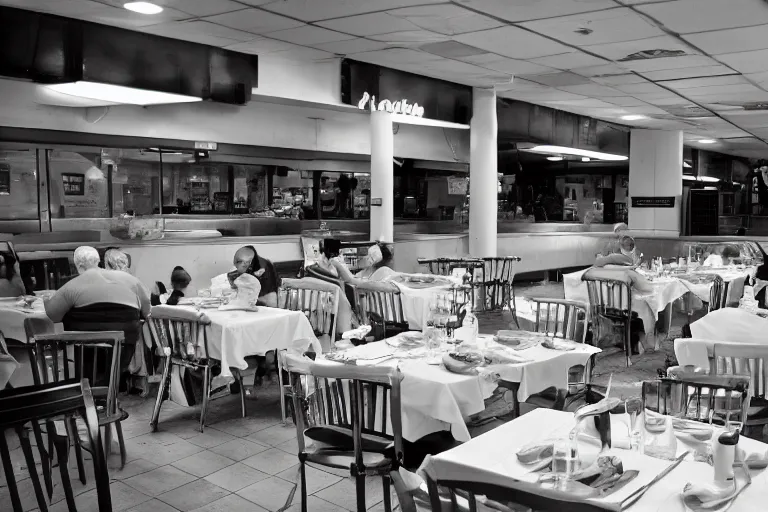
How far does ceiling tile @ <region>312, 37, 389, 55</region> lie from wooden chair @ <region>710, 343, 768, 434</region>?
184 inches

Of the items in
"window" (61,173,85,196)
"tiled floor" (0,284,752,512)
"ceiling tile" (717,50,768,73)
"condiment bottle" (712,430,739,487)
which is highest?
"ceiling tile" (717,50,768,73)

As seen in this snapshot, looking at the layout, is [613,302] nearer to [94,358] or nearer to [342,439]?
[342,439]

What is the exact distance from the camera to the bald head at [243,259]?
625cm

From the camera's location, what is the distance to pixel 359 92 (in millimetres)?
8750

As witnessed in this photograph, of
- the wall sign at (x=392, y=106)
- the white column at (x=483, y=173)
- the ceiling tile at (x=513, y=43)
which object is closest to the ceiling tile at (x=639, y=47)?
the ceiling tile at (x=513, y=43)

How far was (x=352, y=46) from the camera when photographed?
738 cm

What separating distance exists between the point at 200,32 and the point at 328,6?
5.68ft

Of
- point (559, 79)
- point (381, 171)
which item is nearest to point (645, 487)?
point (381, 171)

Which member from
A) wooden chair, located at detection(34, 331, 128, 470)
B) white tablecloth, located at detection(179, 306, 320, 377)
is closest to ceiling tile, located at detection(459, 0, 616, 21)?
white tablecloth, located at detection(179, 306, 320, 377)

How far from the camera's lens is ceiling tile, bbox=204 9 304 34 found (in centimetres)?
594

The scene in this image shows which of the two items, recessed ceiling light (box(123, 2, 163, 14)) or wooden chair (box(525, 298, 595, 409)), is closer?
wooden chair (box(525, 298, 595, 409))

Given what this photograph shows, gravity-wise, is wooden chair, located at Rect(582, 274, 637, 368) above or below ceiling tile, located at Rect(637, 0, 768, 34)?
below

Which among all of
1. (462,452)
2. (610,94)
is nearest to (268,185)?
(610,94)

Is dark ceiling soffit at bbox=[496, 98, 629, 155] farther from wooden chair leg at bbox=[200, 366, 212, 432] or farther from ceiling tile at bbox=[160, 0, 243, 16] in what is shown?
wooden chair leg at bbox=[200, 366, 212, 432]
